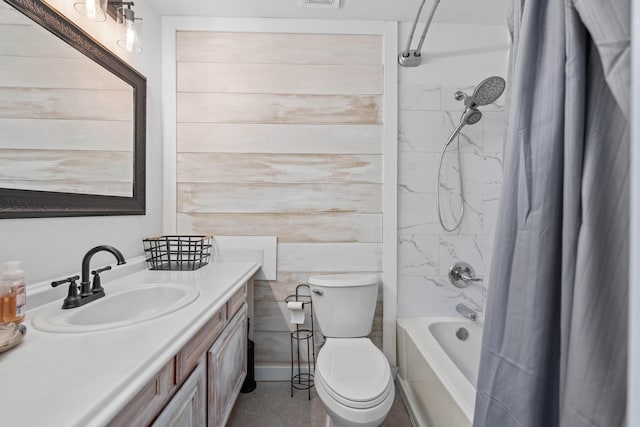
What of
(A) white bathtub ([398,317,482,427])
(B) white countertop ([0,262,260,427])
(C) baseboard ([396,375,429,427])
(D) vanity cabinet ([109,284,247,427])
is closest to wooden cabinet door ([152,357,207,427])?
(D) vanity cabinet ([109,284,247,427])

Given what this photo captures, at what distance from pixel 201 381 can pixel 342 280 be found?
35.7 inches

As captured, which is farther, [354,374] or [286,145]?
[286,145]

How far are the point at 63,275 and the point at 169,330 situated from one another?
2.20 ft

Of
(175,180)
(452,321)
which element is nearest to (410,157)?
(452,321)

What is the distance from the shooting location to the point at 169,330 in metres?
0.83

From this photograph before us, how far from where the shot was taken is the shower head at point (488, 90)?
158cm

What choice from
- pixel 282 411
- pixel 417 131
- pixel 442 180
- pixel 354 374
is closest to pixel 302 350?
pixel 282 411

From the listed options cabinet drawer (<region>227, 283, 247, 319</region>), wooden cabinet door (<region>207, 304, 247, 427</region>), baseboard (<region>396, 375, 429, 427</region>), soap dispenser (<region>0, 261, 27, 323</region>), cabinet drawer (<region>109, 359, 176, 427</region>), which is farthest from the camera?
baseboard (<region>396, 375, 429, 427</region>)

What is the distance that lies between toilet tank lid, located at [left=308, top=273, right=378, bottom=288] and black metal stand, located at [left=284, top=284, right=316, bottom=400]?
0.60 feet

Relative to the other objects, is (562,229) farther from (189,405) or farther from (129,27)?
(129,27)

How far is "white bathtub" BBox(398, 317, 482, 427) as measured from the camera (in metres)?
1.19

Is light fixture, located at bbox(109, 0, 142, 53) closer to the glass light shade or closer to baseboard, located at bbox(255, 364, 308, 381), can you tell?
the glass light shade

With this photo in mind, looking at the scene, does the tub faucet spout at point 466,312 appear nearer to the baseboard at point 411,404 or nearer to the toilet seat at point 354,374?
the baseboard at point 411,404

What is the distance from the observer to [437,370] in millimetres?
1334
